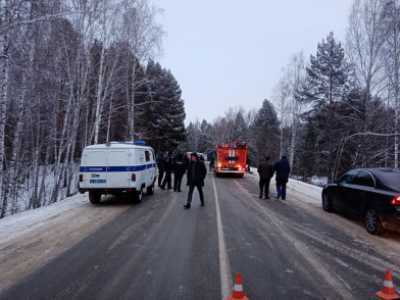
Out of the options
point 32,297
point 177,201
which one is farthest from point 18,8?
point 177,201

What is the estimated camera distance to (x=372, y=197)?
7.30 metres

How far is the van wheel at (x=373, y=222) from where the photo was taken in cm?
697

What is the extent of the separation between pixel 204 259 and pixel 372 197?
497 centimetres

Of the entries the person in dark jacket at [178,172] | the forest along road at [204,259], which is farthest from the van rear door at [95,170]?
the person in dark jacket at [178,172]

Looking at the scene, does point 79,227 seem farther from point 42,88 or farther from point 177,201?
point 42,88

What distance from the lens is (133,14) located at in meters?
19.5

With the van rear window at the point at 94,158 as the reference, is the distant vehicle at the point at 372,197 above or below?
below

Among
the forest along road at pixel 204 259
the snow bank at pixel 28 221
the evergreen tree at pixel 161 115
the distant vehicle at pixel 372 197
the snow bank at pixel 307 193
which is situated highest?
the evergreen tree at pixel 161 115

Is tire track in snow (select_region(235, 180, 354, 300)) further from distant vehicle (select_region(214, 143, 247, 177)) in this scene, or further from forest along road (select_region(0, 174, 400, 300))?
distant vehicle (select_region(214, 143, 247, 177))

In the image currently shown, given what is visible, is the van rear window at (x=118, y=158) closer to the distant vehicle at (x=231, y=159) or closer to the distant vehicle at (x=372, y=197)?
the distant vehicle at (x=372, y=197)

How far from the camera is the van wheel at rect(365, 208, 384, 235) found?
22.9 feet

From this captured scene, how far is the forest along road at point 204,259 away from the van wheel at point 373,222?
0.27 meters

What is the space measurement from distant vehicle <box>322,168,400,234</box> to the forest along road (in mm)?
430

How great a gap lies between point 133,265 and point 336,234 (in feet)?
16.4
